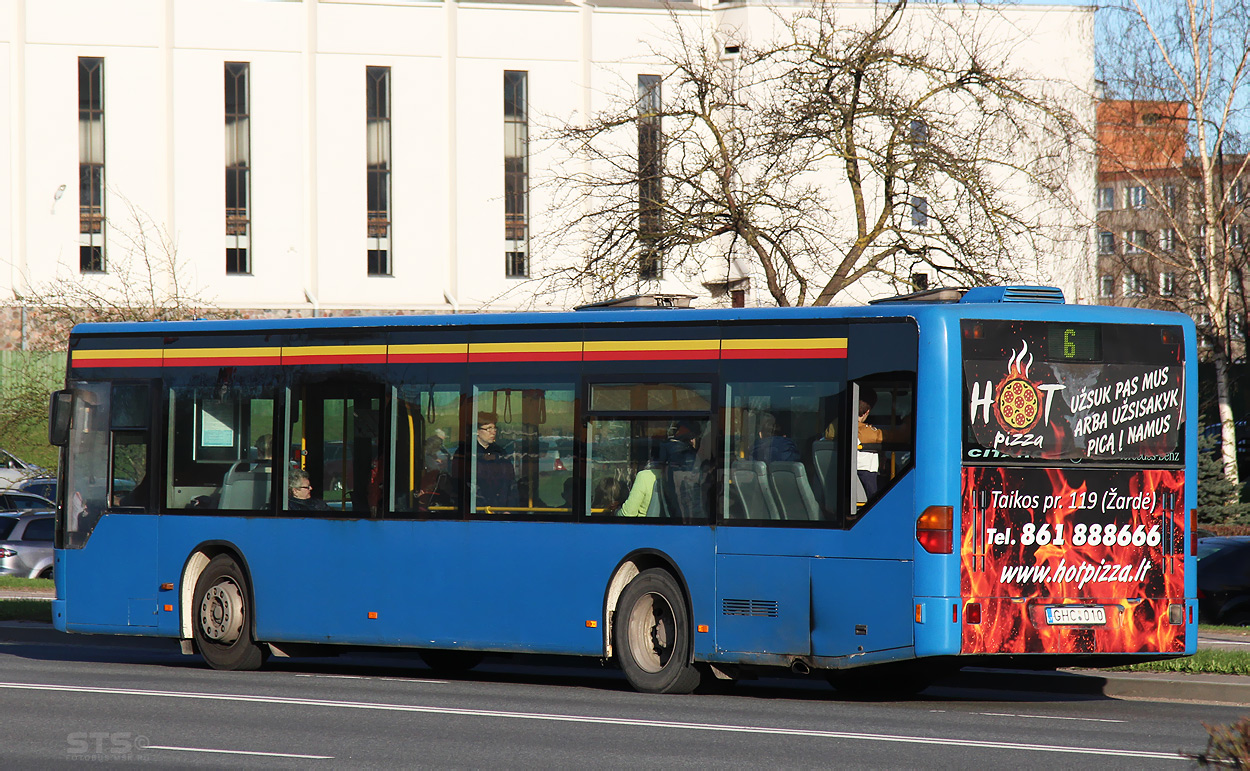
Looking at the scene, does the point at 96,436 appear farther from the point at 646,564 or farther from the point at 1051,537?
the point at 1051,537

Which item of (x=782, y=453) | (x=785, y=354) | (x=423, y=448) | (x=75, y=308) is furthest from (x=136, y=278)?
(x=782, y=453)

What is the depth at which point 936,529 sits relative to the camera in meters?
10.9

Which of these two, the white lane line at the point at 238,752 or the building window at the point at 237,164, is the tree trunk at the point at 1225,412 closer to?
the white lane line at the point at 238,752

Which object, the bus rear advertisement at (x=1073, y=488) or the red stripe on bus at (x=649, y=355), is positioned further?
the red stripe on bus at (x=649, y=355)

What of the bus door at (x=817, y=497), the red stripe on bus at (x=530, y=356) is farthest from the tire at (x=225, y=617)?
the bus door at (x=817, y=497)

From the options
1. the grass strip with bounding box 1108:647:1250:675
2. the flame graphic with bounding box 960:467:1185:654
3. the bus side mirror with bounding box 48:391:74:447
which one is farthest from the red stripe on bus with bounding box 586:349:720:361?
the bus side mirror with bounding box 48:391:74:447

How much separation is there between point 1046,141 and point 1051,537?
2629 centimetres

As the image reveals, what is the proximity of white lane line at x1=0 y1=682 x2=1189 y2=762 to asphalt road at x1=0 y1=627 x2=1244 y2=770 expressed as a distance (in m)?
0.02

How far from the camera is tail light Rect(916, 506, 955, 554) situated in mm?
10914

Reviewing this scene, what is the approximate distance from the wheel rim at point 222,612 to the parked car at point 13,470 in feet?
92.1

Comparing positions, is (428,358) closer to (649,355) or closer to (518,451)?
(518,451)

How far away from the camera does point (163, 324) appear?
14.8 m

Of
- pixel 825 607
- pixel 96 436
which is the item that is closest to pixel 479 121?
pixel 96 436

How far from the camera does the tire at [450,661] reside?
14516 millimetres
